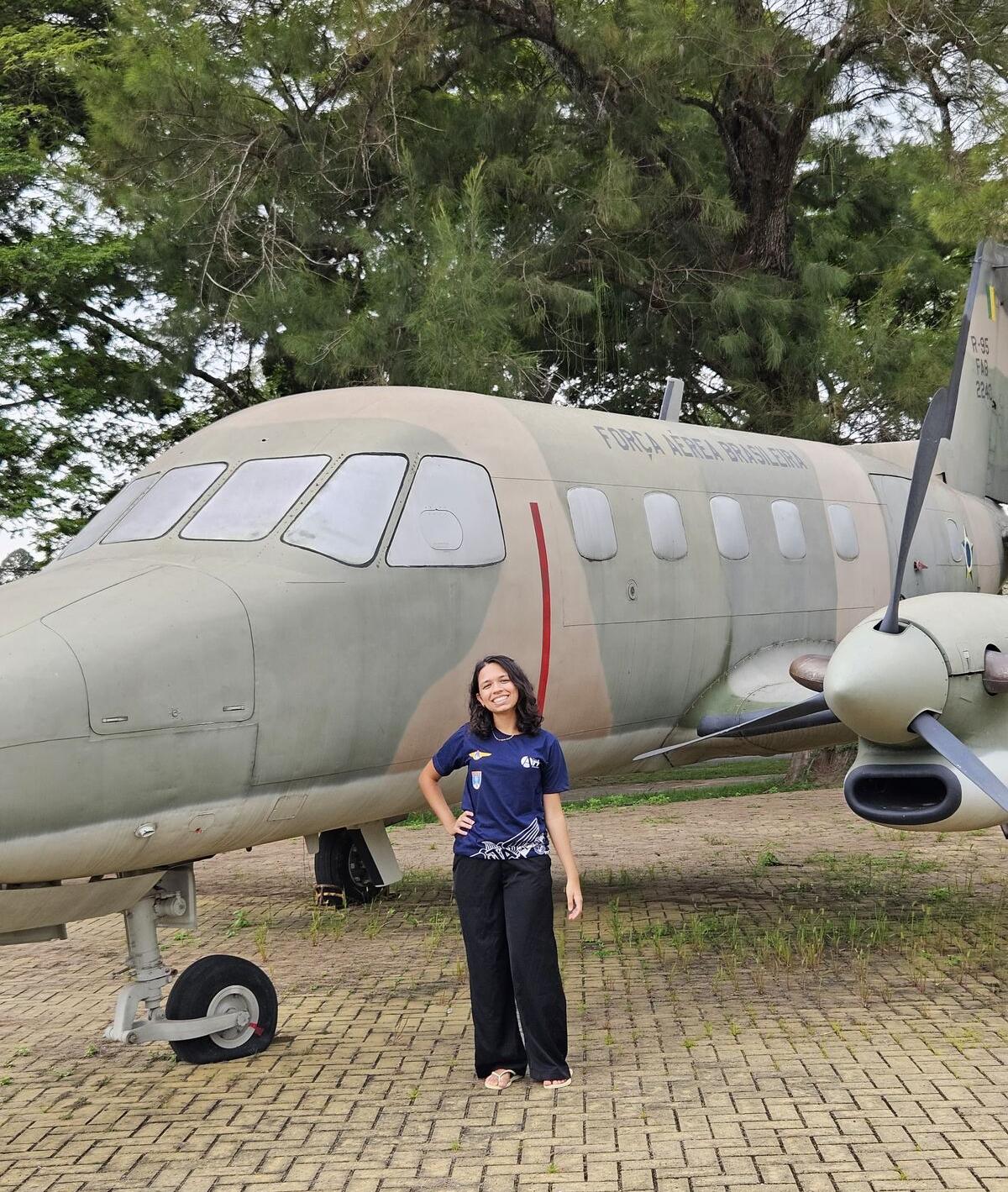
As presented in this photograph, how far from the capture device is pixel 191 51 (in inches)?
612

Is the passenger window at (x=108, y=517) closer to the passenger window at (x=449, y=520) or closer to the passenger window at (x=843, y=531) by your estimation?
the passenger window at (x=449, y=520)

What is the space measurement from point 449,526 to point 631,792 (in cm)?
1411

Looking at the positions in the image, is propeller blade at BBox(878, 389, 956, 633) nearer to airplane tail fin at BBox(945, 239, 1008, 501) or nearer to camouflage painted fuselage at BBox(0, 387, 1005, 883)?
camouflage painted fuselage at BBox(0, 387, 1005, 883)

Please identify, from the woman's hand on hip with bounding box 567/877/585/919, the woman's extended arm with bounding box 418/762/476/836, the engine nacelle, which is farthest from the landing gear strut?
the engine nacelle

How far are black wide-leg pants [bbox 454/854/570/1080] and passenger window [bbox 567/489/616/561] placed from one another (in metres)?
2.73

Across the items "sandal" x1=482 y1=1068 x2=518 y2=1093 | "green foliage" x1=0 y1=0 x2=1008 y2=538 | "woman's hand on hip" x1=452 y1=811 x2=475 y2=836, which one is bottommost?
"sandal" x1=482 y1=1068 x2=518 y2=1093

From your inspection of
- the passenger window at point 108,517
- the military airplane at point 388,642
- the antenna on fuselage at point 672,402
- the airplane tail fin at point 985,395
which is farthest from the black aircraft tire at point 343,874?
the airplane tail fin at point 985,395

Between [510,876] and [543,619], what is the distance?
2.19 m

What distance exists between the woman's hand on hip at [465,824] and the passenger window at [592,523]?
257 cm

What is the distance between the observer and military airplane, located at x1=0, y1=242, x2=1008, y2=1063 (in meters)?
5.81

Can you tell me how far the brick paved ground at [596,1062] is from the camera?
5168 millimetres

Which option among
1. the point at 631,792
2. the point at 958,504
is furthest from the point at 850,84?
the point at 631,792

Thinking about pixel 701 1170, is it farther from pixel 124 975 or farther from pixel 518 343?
pixel 518 343

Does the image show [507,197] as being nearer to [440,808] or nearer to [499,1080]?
[440,808]
